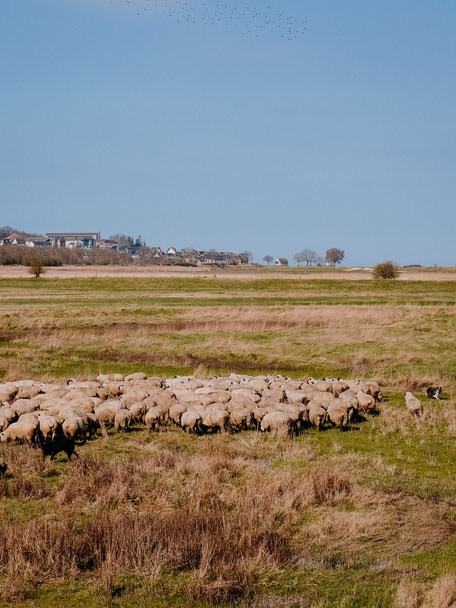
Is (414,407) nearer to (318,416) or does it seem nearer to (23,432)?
(318,416)

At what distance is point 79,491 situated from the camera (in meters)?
11.6

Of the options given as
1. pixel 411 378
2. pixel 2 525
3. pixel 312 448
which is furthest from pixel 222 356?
pixel 2 525

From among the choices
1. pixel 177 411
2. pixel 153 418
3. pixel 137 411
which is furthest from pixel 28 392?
pixel 177 411

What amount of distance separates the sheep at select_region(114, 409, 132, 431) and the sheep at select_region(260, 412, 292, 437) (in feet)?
11.8

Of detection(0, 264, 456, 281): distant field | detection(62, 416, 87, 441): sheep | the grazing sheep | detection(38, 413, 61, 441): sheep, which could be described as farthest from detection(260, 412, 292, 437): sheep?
detection(0, 264, 456, 281): distant field

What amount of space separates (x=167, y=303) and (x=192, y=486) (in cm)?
4466

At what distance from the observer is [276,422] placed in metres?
16.0

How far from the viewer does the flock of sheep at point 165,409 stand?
14.8 meters

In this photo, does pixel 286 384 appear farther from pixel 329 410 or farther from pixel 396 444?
pixel 396 444

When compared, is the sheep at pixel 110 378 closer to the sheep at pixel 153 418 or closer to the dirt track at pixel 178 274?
the sheep at pixel 153 418

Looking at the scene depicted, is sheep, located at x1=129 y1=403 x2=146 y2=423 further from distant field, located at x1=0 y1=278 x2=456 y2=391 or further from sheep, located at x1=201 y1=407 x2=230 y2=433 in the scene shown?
distant field, located at x1=0 y1=278 x2=456 y2=391

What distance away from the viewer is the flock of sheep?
48.4 ft

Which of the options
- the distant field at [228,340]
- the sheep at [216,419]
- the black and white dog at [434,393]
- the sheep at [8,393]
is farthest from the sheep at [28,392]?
the black and white dog at [434,393]

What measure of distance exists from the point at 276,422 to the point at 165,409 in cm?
319
